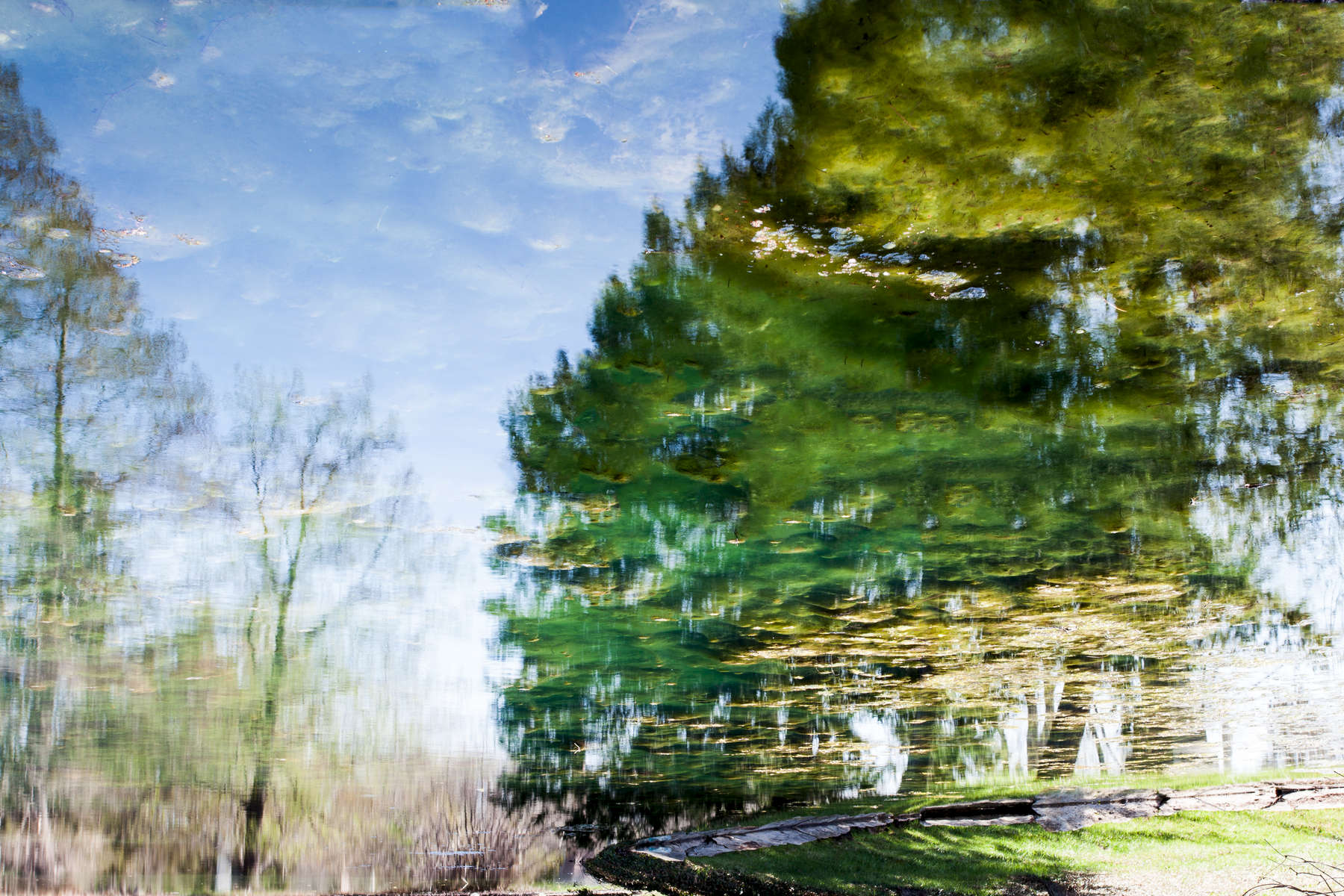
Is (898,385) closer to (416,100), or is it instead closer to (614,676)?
(416,100)

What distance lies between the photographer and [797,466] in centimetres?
448

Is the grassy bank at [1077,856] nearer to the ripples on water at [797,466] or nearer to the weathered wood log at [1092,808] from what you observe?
the weathered wood log at [1092,808]

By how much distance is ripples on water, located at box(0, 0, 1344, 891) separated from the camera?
8.91 feet

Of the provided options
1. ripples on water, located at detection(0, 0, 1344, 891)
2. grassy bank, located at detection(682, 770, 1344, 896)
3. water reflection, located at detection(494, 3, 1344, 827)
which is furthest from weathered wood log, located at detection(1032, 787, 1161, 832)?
water reflection, located at detection(494, 3, 1344, 827)

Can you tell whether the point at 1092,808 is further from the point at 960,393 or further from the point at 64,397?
the point at 64,397

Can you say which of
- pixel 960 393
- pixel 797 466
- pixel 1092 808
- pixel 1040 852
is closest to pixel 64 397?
pixel 797 466

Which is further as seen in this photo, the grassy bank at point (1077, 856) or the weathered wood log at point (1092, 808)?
the weathered wood log at point (1092, 808)

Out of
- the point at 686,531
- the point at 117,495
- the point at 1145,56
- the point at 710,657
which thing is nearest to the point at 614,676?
the point at 710,657

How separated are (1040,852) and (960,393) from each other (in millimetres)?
8281

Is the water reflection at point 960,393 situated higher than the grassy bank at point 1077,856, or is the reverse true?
the water reflection at point 960,393

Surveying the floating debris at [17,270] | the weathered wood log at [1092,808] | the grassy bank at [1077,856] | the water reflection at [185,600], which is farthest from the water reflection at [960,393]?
the weathered wood log at [1092,808]

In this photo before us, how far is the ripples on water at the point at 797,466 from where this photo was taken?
8.91 ft

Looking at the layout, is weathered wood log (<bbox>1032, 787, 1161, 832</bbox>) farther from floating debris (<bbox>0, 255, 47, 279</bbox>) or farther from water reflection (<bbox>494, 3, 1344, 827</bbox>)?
floating debris (<bbox>0, 255, 47, 279</bbox>)

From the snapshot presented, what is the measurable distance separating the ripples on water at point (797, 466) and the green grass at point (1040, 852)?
1.75 metres
